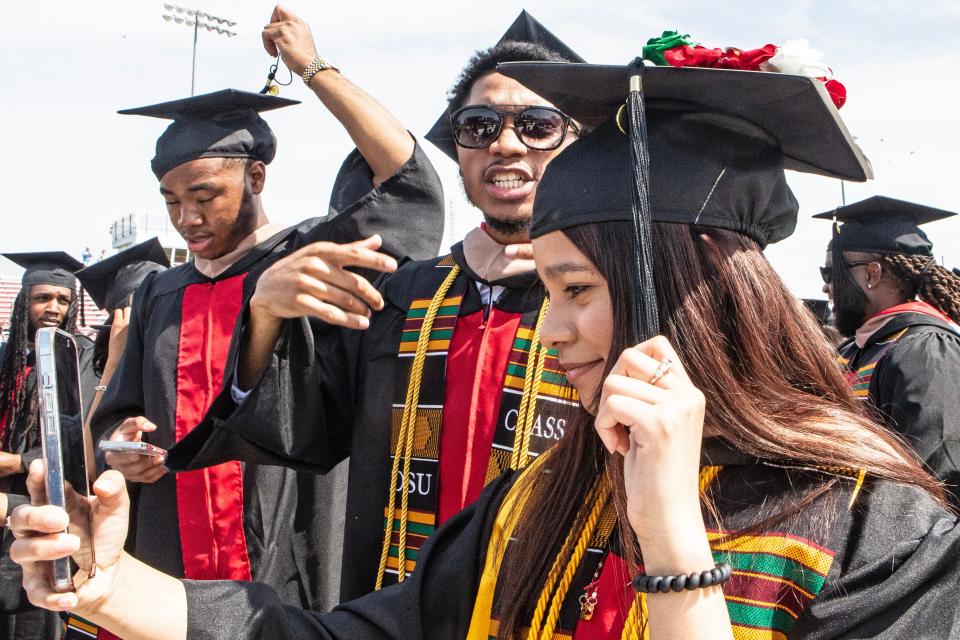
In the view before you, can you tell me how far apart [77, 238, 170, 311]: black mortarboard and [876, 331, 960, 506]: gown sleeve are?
452cm

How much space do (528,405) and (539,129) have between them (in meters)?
0.84

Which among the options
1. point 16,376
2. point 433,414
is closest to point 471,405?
point 433,414

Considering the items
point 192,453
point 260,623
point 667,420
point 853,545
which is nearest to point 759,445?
point 853,545

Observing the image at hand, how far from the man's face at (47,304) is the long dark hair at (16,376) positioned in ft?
0.27

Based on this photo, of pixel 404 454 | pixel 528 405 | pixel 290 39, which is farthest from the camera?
pixel 290 39

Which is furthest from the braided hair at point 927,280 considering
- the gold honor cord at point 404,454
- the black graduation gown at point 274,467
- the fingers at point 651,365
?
the fingers at point 651,365

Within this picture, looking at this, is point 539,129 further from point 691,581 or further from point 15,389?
point 15,389

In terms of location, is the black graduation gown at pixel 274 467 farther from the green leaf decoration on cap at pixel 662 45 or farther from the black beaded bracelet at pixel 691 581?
the black beaded bracelet at pixel 691 581

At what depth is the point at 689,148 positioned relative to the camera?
1743 millimetres

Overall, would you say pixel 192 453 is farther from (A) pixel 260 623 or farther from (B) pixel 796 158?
(B) pixel 796 158

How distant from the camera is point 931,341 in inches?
195

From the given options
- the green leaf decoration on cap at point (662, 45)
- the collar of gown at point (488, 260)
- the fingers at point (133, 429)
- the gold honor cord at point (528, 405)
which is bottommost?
the fingers at point (133, 429)

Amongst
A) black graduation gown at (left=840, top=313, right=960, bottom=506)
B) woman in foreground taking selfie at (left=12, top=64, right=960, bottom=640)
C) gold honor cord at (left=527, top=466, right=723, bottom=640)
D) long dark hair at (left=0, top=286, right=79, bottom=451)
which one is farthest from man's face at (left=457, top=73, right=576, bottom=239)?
long dark hair at (left=0, top=286, right=79, bottom=451)

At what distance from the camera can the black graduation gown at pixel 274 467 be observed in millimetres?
2834
